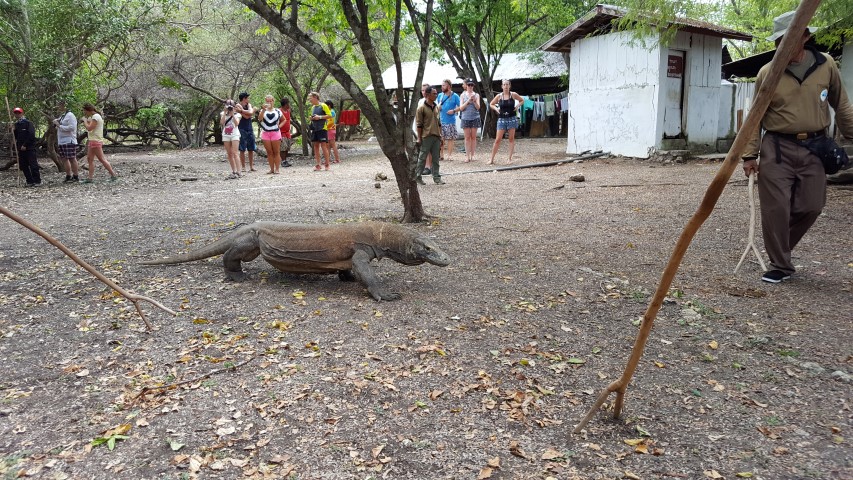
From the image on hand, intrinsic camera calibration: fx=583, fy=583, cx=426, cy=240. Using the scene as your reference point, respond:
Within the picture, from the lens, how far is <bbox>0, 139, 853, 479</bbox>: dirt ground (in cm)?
279

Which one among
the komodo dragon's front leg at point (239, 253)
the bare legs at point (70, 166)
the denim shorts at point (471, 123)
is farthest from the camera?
the denim shorts at point (471, 123)

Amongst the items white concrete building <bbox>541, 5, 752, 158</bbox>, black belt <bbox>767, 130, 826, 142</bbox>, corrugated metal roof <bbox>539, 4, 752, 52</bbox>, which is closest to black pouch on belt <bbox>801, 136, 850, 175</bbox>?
black belt <bbox>767, 130, 826, 142</bbox>

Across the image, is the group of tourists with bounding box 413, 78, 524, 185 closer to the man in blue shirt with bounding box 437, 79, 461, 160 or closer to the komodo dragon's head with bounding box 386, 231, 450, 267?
the man in blue shirt with bounding box 437, 79, 461, 160

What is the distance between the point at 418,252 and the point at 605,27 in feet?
43.6

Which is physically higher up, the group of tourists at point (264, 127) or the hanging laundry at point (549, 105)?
the hanging laundry at point (549, 105)

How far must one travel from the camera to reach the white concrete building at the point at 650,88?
14.9m

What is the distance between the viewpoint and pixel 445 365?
3.70 meters

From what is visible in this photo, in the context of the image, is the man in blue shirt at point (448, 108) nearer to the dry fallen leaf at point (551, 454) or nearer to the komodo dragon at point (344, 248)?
the komodo dragon at point (344, 248)

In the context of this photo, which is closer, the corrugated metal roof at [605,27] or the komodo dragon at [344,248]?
the komodo dragon at [344,248]

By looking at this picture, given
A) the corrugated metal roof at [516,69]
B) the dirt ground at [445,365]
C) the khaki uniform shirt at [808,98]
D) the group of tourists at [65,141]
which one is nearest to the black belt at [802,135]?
the khaki uniform shirt at [808,98]

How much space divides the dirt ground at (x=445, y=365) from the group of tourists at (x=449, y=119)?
305cm

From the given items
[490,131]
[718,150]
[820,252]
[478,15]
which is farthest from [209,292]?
[490,131]

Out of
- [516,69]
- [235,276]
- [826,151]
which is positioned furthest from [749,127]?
[516,69]

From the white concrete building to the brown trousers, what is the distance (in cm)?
1040
